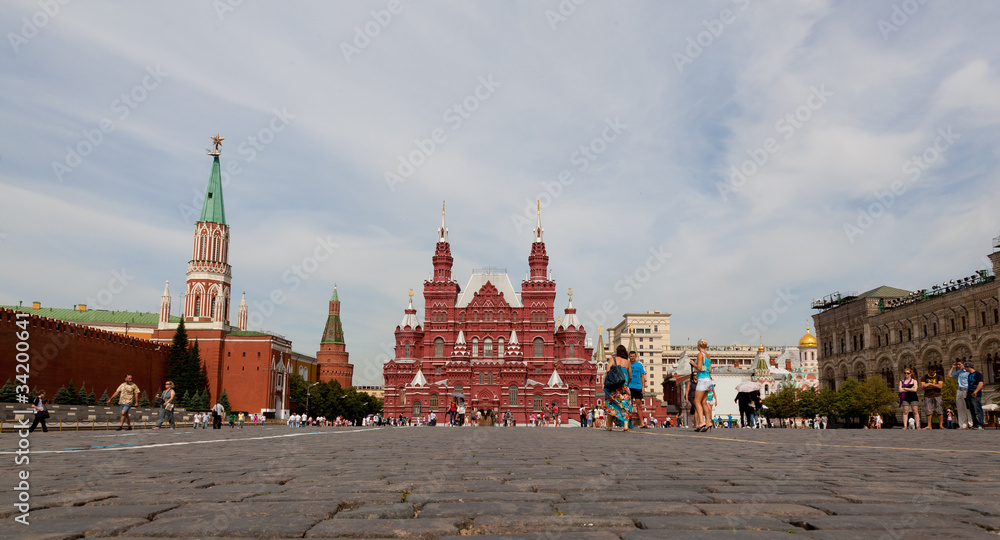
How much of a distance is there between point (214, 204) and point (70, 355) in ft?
121

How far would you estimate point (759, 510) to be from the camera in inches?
136

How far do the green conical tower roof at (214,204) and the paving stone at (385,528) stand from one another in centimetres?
8988

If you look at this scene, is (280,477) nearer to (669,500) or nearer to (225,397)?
(669,500)

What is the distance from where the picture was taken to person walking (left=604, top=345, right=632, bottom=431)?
15.4 metres

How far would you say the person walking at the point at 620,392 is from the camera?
1535 centimetres

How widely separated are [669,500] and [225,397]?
7879cm

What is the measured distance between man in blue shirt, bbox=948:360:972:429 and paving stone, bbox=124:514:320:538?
1613cm

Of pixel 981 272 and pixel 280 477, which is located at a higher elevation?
pixel 981 272

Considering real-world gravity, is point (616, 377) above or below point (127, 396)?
above

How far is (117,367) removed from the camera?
200 ft

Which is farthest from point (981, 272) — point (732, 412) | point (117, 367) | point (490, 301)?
point (117, 367)

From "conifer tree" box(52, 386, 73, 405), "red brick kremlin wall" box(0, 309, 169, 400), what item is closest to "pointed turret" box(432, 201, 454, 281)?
"red brick kremlin wall" box(0, 309, 169, 400)

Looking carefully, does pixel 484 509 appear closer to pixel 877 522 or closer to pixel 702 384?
pixel 877 522

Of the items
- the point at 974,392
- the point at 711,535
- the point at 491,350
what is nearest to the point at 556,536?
the point at 711,535
